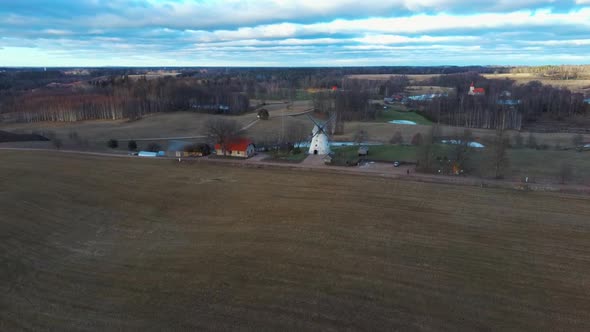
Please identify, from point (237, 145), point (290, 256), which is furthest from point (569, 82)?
point (290, 256)

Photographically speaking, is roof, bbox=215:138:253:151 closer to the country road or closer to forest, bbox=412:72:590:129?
the country road

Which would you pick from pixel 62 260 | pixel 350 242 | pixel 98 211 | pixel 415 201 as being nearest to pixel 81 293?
pixel 62 260

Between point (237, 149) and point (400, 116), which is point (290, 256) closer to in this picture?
point (237, 149)

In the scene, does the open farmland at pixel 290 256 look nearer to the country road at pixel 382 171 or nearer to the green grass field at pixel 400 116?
the country road at pixel 382 171

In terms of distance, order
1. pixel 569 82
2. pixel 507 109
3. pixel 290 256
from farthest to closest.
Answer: pixel 569 82 → pixel 507 109 → pixel 290 256

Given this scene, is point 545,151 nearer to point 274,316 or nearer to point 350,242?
point 350,242

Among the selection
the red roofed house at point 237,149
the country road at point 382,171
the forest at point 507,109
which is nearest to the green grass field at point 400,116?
the forest at point 507,109
